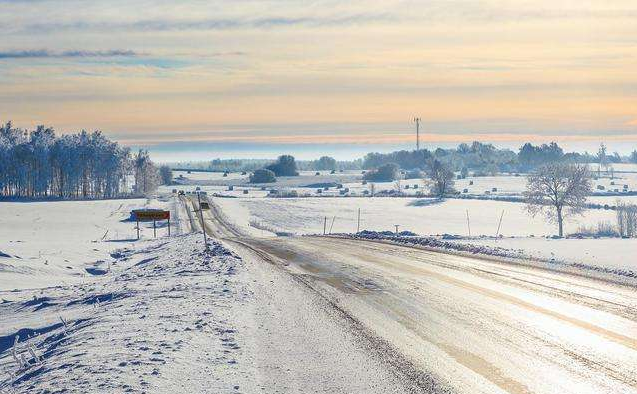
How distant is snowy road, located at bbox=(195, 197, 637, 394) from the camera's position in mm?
10719

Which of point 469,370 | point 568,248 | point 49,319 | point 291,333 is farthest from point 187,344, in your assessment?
point 568,248

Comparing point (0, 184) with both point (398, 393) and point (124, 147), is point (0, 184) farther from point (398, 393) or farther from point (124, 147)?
point (398, 393)

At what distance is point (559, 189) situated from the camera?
271 feet

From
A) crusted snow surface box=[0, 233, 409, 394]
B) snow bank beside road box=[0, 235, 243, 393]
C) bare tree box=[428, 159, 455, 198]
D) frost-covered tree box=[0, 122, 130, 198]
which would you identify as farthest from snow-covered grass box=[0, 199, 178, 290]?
bare tree box=[428, 159, 455, 198]

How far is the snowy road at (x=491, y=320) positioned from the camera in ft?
35.2

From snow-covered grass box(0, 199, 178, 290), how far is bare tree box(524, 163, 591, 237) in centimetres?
4057

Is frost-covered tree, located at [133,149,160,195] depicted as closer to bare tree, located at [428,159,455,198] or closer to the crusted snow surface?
bare tree, located at [428,159,455,198]

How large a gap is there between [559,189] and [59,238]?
5375 cm

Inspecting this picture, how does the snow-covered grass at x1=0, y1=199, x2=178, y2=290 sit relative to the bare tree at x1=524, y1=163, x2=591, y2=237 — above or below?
below

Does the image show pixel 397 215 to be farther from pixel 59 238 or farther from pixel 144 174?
pixel 144 174

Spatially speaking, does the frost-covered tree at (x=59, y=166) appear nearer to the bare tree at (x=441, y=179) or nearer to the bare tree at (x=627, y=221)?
the bare tree at (x=441, y=179)

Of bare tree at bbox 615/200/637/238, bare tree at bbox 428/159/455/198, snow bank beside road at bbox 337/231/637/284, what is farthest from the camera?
bare tree at bbox 428/159/455/198

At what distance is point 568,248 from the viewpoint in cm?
3312

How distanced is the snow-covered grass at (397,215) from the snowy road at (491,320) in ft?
154
